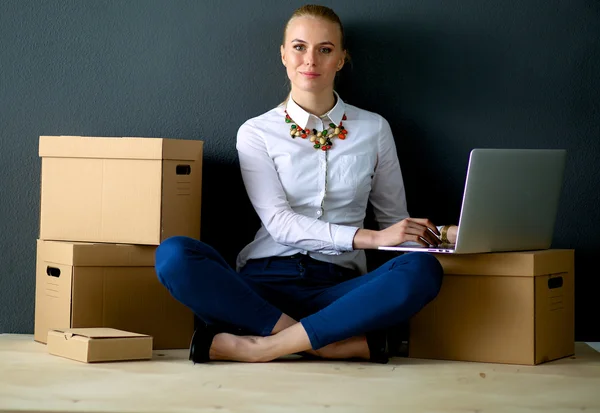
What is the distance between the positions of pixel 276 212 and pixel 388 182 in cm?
41

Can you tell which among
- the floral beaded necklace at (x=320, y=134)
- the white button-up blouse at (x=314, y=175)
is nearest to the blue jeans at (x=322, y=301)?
the white button-up blouse at (x=314, y=175)

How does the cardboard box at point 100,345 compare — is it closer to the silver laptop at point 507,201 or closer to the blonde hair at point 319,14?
the silver laptop at point 507,201

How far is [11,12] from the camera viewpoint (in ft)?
9.67

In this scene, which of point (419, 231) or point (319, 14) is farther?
point (319, 14)

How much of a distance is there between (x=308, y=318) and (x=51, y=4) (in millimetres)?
1467

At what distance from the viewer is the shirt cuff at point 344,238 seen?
2.46 metres

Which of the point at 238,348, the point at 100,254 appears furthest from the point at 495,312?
the point at 100,254

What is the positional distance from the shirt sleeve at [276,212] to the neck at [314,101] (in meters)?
0.17

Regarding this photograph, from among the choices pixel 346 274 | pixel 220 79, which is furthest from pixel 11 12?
pixel 346 274

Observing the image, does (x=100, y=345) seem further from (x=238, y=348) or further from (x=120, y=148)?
(x=120, y=148)

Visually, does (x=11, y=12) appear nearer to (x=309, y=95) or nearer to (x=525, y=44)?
(x=309, y=95)

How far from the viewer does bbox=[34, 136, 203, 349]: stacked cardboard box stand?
8.29ft

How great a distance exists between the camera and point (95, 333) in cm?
235

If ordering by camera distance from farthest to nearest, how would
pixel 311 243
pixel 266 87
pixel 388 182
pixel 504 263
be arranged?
1. pixel 266 87
2. pixel 388 182
3. pixel 311 243
4. pixel 504 263
